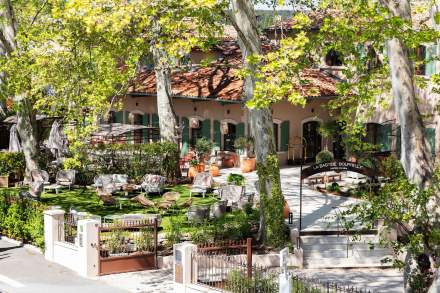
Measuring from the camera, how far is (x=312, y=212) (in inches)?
945

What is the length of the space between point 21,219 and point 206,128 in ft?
48.1

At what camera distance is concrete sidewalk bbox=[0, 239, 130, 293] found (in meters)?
17.9

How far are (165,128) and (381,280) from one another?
15.0 metres

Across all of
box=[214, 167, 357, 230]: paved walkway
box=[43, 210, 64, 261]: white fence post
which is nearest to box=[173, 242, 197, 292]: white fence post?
box=[43, 210, 64, 261]: white fence post

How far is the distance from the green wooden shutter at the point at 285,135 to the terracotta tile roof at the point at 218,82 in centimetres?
216

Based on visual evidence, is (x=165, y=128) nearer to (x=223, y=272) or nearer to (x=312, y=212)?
(x=312, y=212)

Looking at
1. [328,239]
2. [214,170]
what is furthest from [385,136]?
[328,239]

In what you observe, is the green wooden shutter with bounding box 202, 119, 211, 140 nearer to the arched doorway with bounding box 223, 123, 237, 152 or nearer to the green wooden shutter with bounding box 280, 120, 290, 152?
the arched doorway with bounding box 223, 123, 237, 152

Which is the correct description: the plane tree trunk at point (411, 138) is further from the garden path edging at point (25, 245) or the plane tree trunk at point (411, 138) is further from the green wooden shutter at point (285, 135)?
the green wooden shutter at point (285, 135)

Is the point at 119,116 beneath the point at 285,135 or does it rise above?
above

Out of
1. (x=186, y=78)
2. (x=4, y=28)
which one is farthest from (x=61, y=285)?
(x=186, y=78)

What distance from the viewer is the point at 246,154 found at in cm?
3247

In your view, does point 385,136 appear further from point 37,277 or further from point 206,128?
point 37,277

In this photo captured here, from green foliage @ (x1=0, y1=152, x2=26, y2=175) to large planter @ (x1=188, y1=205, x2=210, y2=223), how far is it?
10.9 meters
